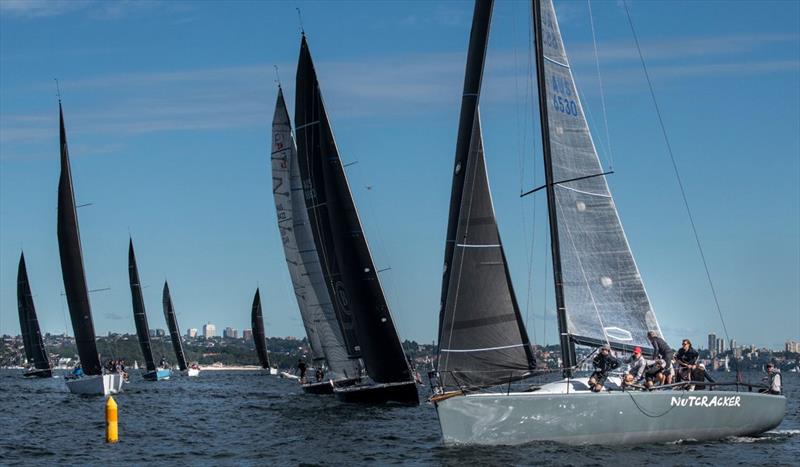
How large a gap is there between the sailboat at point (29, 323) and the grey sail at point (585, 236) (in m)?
59.2

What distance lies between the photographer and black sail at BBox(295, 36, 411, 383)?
3703cm

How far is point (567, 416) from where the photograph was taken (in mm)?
23312

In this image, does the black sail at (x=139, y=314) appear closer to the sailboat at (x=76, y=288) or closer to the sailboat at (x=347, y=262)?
the sailboat at (x=76, y=288)

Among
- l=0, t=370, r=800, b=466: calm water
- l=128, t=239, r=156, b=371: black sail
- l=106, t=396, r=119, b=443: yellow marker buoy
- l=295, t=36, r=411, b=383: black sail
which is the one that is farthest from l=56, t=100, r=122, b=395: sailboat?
l=128, t=239, r=156, b=371: black sail

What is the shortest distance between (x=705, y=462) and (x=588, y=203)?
5.68 metres

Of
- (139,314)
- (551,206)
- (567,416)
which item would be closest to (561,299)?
(551,206)

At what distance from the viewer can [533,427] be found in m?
23.2

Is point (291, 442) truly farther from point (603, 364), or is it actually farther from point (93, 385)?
point (93, 385)

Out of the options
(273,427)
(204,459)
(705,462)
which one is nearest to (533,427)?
(705,462)

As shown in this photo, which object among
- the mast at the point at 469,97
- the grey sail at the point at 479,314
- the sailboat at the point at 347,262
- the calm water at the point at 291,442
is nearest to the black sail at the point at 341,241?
the sailboat at the point at 347,262

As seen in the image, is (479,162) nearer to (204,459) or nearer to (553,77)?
(553,77)

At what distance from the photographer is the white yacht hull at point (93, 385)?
165 feet

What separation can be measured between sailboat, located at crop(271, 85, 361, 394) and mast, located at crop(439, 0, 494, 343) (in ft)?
52.8

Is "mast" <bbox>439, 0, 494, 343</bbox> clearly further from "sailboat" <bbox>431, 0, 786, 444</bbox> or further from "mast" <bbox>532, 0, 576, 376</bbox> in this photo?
"mast" <bbox>532, 0, 576, 376</bbox>
